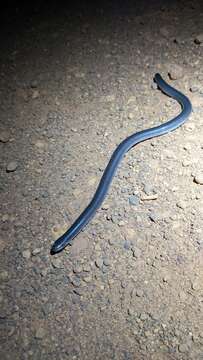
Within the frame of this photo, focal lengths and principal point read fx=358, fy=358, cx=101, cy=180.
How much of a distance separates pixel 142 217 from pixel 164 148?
984 mm

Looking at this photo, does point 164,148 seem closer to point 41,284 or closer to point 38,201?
point 38,201

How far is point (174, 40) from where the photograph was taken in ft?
17.5

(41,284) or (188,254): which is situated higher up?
(188,254)

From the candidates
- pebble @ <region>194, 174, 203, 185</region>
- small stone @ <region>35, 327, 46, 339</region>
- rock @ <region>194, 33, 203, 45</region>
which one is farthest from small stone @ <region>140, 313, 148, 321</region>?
rock @ <region>194, 33, 203, 45</region>

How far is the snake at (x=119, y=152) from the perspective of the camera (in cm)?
373

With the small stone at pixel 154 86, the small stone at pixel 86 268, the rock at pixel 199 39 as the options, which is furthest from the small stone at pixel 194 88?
the small stone at pixel 86 268

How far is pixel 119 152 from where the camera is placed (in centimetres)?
426

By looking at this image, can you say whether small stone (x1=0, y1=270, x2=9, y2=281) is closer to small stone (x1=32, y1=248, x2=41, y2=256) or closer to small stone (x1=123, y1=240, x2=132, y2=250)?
small stone (x1=32, y1=248, x2=41, y2=256)

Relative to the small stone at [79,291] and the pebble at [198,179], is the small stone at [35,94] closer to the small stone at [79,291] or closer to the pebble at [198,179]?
the pebble at [198,179]

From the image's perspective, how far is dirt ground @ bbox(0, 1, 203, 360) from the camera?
10.7 ft

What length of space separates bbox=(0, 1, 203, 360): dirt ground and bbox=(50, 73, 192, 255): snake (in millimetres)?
88

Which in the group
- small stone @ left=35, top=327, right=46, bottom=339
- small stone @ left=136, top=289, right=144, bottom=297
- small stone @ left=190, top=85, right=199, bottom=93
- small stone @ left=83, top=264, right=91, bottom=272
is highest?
small stone @ left=190, top=85, right=199, bottom=93

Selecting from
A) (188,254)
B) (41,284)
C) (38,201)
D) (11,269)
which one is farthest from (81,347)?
(38,201)

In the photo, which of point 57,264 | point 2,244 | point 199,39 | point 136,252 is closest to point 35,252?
point 57,264
